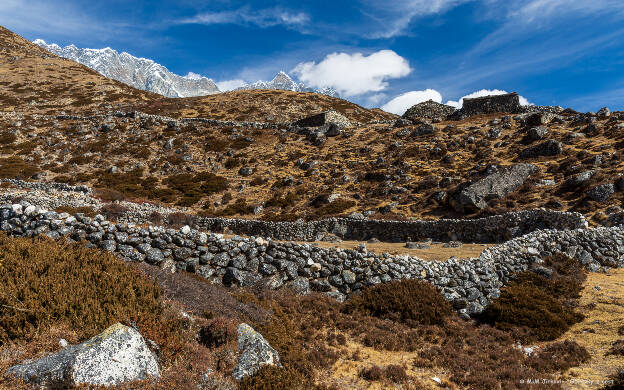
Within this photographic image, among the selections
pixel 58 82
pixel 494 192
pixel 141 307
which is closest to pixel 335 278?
pixel 141 307

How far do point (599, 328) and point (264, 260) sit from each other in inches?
424

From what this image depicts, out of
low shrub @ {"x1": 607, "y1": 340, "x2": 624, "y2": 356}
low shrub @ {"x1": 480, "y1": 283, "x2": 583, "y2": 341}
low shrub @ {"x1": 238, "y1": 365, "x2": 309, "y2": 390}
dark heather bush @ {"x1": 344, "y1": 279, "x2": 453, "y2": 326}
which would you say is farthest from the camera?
dark heather bush @ {"x1": 344, "y1": 279, "x2": 453, "y2": 326}

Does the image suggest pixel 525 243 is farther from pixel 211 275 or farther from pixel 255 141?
pixel 255 141

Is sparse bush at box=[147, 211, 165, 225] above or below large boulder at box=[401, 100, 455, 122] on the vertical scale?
below

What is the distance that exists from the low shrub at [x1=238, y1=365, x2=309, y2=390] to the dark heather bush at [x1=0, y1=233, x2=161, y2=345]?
2157 mm

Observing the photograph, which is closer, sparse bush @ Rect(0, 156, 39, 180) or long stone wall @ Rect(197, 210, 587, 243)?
long stone wall @ Rect(197, 210, 587, 243)

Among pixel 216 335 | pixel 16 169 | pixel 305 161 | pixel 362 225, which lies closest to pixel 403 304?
pixel 216 335

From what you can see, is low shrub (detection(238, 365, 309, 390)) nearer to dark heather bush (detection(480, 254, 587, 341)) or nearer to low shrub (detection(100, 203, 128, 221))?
dark heather bush (detection(480, 254, 587, 341))

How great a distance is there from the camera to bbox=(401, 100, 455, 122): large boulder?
59.7 metres

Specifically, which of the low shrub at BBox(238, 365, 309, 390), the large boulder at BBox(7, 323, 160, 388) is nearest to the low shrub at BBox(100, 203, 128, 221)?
the large boulder at BBox(7, 323, 160, 388)

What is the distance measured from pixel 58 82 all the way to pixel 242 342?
4030 inches

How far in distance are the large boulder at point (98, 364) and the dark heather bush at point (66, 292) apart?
656 mm

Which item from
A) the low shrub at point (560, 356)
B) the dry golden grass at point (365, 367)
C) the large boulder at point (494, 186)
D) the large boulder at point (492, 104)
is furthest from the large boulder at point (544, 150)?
the dry golden grass at point (365, 367)

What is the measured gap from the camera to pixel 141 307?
6.39 meters
